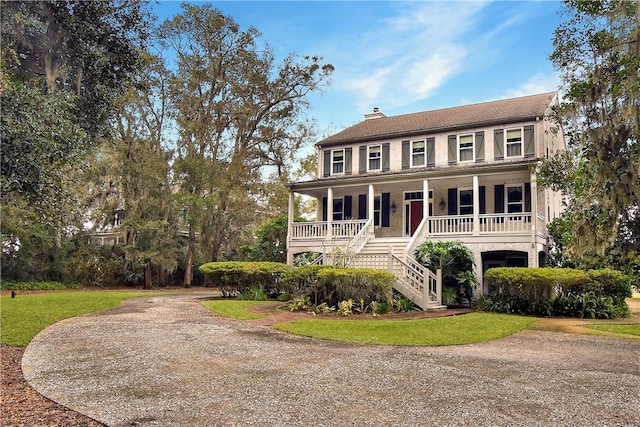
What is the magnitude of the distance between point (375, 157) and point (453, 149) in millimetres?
3879

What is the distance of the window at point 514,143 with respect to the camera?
806 inches

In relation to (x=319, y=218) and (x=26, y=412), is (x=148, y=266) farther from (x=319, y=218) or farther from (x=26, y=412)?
(x=26, y=412)

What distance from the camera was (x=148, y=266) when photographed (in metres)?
27.4

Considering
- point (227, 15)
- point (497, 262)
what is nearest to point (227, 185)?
point (227, 15)

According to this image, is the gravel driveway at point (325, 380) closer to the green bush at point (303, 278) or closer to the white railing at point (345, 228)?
the green bush at point (303, 278)

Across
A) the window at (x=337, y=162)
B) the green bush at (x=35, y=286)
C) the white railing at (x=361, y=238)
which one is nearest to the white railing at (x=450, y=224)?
the white railing at (x=361, y=238)

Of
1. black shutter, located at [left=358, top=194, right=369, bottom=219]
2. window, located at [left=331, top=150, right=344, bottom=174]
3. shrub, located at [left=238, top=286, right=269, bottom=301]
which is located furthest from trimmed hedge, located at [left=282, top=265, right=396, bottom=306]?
window, located at [left=331, top=150, right=344, bottom=174]

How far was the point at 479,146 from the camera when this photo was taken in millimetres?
21391

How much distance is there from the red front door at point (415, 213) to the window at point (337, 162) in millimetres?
4289

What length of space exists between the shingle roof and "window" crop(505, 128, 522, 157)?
0.52 meters

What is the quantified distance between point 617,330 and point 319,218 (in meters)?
15.2

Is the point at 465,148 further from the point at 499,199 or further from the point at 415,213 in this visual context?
the point at 415,213

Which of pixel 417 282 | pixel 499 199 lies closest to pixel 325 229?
pixel 417 282

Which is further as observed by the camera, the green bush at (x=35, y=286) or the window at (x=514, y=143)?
the green bush at (x=35, y=286)
